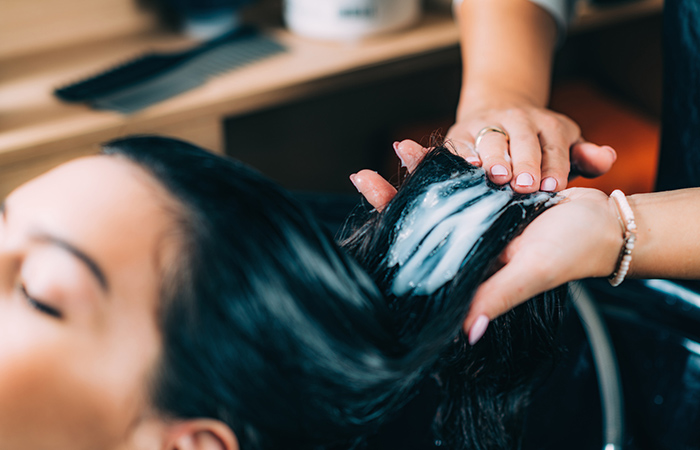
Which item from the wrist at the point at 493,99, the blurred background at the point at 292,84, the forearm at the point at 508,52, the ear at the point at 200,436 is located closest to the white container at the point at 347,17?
the blurred background at the point at 292,84

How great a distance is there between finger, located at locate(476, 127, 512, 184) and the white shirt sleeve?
0.34 meters

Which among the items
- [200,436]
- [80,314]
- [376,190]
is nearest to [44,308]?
[80,314]

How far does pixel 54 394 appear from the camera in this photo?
1.68 feet

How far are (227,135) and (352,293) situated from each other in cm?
125

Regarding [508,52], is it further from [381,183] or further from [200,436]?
[200,436]

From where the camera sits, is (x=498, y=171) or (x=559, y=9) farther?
(x=559, y=9)

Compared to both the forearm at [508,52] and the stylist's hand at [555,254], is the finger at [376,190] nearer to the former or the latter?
the stylist's hand at [555,254]

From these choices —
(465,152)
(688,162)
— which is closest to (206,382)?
(465,152)

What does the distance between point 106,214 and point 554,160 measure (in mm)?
481

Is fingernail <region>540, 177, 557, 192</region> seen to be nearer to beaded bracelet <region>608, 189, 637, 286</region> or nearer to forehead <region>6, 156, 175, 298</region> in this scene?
beaded bracelet <region>608, 189, 637, 286</region>

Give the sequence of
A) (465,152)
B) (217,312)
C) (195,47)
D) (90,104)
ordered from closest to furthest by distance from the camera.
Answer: (217,312)
(465,152)
(90,104)
(195,47)

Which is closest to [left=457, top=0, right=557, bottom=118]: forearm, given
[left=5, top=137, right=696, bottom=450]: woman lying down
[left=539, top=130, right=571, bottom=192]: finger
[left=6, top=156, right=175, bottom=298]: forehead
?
[left=539, top=130, right=571, bottom=192]: finger

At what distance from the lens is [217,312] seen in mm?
525

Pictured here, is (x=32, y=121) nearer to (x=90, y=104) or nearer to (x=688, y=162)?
(x=90, y=104)
